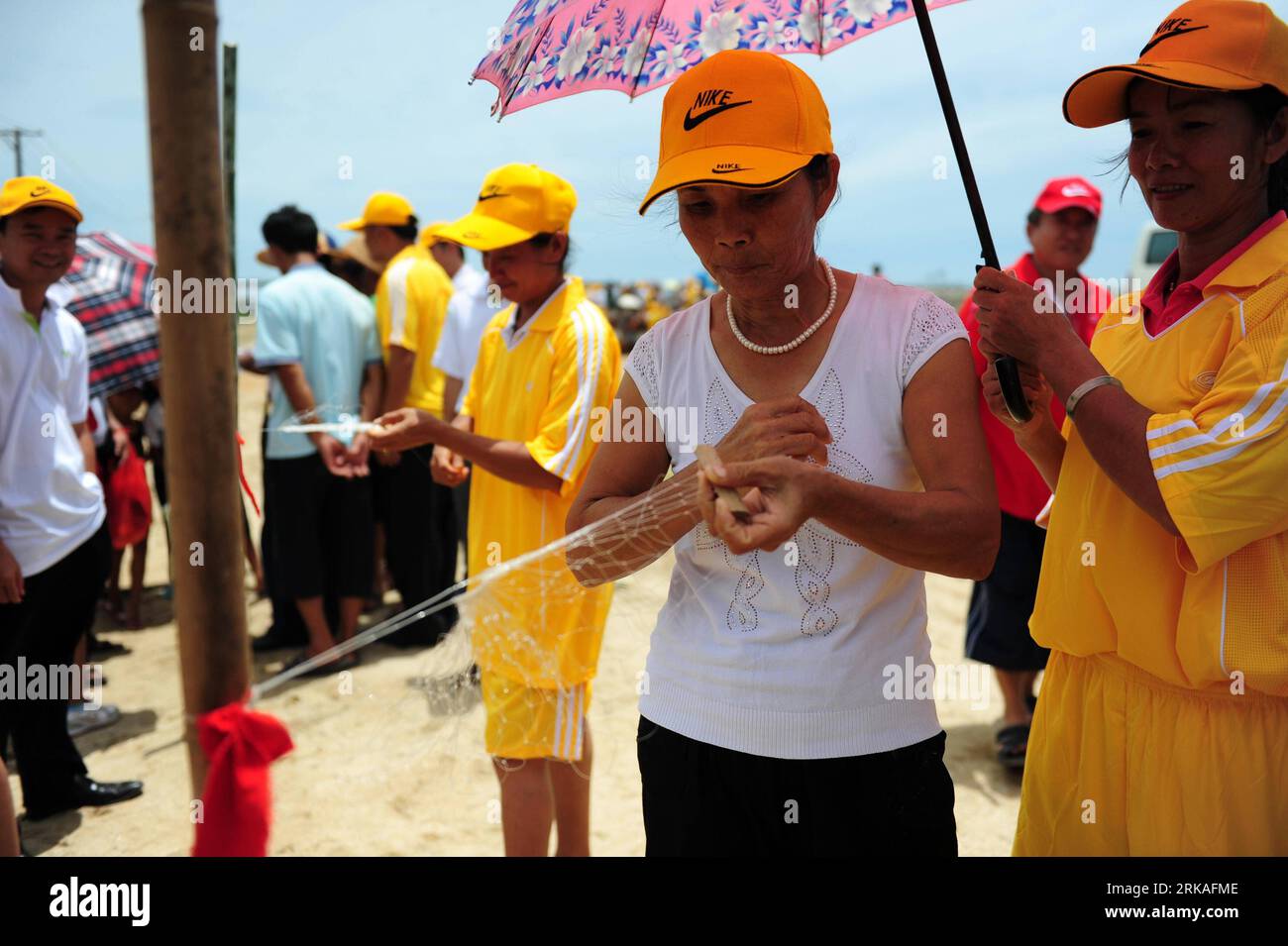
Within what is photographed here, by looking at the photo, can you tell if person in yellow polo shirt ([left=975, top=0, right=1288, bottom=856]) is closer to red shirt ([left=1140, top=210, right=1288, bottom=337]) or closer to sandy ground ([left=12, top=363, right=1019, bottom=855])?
red shirt ([left=1140, top=210, right=1288, bottom=337])

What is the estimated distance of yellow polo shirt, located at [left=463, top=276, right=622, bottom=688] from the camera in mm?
2689

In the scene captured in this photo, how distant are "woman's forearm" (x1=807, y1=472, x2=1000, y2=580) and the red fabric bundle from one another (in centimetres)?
514

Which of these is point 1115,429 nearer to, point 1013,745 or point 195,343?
point 195,343

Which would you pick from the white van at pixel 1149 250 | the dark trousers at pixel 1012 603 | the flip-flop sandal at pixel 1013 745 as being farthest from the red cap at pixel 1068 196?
the white van at pixel 1149 250

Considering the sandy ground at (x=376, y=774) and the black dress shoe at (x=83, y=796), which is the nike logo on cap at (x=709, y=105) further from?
the black dress shoe at (x=83, y=796)

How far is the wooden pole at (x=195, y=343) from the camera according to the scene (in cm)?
126

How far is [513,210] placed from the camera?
9.47 feet

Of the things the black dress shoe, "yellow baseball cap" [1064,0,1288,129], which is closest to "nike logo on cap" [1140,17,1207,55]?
"yellow baseball cap" [1064,0,1288,129]

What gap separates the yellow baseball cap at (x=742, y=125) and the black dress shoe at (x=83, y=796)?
3478 millimetres

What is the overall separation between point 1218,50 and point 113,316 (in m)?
5.36

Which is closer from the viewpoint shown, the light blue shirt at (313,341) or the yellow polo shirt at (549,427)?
the yellow polo shirt at (549,427)

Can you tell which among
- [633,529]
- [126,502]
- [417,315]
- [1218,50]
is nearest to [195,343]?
[633,529]
